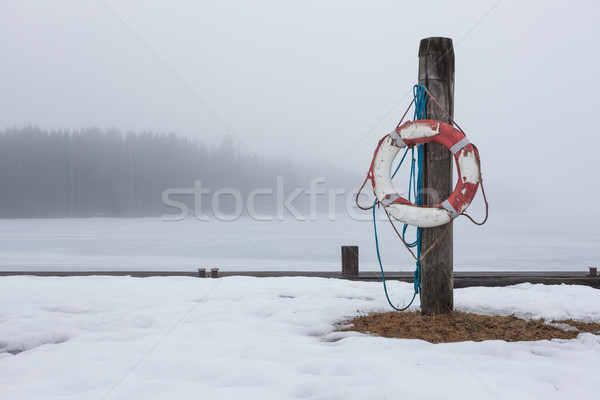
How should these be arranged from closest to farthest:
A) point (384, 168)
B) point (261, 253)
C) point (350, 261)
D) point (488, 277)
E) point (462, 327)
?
1. point (462, 327)
2. point (384, 168)
3. point (488, 277)
4. point (350, 261)
5. point (261, 253)

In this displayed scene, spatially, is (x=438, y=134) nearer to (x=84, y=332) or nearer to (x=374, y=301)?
(x=374, y=301)

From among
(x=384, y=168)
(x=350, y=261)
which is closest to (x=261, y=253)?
(x=350, y=261)

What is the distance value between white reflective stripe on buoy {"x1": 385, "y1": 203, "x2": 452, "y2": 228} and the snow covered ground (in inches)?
40.2

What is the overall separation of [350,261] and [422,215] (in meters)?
2.31

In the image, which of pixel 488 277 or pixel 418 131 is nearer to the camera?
pixel 418 131

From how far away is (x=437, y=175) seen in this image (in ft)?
11.6

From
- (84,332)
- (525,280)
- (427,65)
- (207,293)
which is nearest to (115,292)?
(207,293)

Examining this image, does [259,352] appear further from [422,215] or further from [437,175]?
[437,175]

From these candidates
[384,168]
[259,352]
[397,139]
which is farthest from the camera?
[384,168]

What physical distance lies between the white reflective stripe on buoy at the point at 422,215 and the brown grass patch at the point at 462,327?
80cm

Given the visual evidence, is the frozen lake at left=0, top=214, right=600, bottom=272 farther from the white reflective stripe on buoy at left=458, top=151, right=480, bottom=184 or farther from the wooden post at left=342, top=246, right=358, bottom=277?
the white reflective stripe on buoy at left=458, top=151, right=480, bottom=184

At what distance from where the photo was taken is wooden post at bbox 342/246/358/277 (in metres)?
5.60

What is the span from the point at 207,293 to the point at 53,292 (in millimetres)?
1753

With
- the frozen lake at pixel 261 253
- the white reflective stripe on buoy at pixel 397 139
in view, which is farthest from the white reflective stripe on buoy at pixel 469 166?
the frozen lake at pixel 261 253
